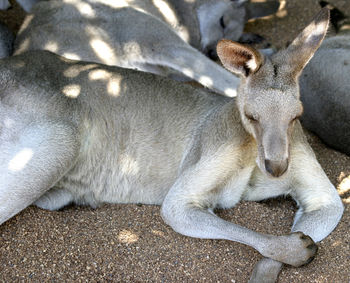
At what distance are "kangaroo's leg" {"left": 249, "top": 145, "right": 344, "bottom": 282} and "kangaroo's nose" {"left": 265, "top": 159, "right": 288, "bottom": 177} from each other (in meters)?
0.48

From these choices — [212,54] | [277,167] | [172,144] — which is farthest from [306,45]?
[212,54]

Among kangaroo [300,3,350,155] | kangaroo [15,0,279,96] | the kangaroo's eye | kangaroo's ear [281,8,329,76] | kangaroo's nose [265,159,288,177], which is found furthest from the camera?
the kangaroo's eye

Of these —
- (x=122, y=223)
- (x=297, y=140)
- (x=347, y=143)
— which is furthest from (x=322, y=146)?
(x=122, y=223)

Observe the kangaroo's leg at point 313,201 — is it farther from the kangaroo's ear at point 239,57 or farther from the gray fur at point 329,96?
the gray fur at point 329,96

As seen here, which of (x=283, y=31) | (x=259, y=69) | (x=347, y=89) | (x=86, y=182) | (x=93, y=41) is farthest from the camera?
(x=283, y=31)

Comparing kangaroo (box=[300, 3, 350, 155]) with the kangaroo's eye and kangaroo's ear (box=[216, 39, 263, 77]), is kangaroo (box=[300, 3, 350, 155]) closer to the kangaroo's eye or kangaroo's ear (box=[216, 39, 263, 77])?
kangaroo's ear (box=[216, 39, 263, 77])

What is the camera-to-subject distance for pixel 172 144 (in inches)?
143

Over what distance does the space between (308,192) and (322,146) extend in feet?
3.62

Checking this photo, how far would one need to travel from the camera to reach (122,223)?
3477 mm

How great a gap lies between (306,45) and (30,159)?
170 centimetres

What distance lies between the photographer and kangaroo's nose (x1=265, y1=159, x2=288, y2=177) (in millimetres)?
2863

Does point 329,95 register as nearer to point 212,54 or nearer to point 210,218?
point 210,218

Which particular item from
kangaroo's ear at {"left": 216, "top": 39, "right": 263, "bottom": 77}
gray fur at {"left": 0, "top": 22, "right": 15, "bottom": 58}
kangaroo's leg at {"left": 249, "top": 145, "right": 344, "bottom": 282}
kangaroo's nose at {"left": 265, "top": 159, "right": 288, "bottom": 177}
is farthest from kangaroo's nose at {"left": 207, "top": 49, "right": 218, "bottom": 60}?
kangaroo's nose at {"left": 265, "top": 159, "right": 288, "bottom": 177}

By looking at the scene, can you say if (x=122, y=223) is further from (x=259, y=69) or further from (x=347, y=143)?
(x=347, y=143)
